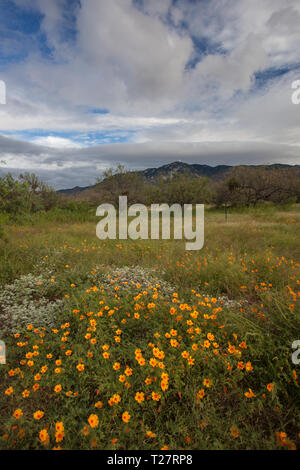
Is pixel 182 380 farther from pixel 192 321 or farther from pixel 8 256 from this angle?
pixel 8 256

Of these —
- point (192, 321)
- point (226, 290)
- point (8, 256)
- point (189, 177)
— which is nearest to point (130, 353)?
point (192, 321)

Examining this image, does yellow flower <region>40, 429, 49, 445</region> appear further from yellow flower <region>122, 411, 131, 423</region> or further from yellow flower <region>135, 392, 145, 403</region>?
yellow flower <region>135, 392, 145, 403</region>

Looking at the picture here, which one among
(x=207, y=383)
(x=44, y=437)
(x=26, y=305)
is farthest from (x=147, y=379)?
(x=26, y=305)

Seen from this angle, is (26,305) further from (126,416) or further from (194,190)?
(194,190)

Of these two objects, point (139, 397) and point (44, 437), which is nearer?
point (44, 437)

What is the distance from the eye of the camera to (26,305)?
361 centimetres

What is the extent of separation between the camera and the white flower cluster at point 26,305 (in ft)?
10.1

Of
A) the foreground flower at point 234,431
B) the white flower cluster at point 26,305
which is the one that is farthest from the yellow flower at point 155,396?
the white flower cluster at point 26,305

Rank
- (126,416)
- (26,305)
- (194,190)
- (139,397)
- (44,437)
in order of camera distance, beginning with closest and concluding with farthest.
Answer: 1. (44,437)
2. (126,416)
3. (139,397)
4. (26,305)
5. (194,190)

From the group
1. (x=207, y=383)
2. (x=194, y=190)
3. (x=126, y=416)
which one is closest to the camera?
(x=126, y=416)

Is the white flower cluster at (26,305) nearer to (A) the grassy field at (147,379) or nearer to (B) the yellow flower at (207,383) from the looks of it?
(A) the grassy field at (147,379)

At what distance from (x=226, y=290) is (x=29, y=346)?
3.62m

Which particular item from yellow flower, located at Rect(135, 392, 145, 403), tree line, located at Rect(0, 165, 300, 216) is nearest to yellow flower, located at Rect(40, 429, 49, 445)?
yellow flower, located at Rect(135, 392, 145, 403)

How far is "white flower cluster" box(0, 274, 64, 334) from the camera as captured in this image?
3081mm
